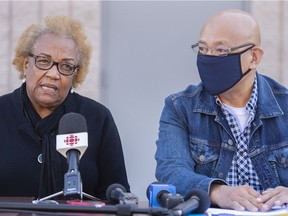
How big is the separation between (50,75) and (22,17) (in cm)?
130

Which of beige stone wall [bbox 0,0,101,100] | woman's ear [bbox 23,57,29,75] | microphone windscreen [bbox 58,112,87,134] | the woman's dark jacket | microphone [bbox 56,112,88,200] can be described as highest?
beige stone wall [bbox 0,0,101,100]

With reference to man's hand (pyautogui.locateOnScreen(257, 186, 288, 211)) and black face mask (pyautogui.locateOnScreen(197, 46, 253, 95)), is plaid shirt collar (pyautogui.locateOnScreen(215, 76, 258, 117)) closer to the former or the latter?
black face mask (pyautogui.locateOnScreen(197, 46, 253, 95))

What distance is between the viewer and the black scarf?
10.1 ft

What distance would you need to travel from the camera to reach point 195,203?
6.50 feet

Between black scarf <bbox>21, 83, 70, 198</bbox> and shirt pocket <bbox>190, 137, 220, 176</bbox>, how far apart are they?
25.9 inches

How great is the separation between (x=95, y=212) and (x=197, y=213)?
14.9 inches

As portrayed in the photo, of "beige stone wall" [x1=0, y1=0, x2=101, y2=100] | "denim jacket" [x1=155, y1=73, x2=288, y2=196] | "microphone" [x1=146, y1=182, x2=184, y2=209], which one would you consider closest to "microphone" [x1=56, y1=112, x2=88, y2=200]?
"microphone" [x1=146, y1=182, x2=184, y2=209]

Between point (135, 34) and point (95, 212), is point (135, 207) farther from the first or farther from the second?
point (135, 34)

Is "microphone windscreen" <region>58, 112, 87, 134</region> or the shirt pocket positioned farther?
the shirt pocket

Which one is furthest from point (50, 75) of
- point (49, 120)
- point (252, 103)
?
point (252, 103)

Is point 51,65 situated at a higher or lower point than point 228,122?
higher

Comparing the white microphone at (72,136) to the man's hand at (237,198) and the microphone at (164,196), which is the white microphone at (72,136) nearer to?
the microphone at (164,196)

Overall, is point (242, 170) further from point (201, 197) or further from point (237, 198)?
point (201, 197)

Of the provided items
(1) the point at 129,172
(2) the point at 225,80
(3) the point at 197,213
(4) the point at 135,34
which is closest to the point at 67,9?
(4) the point at 135,34
